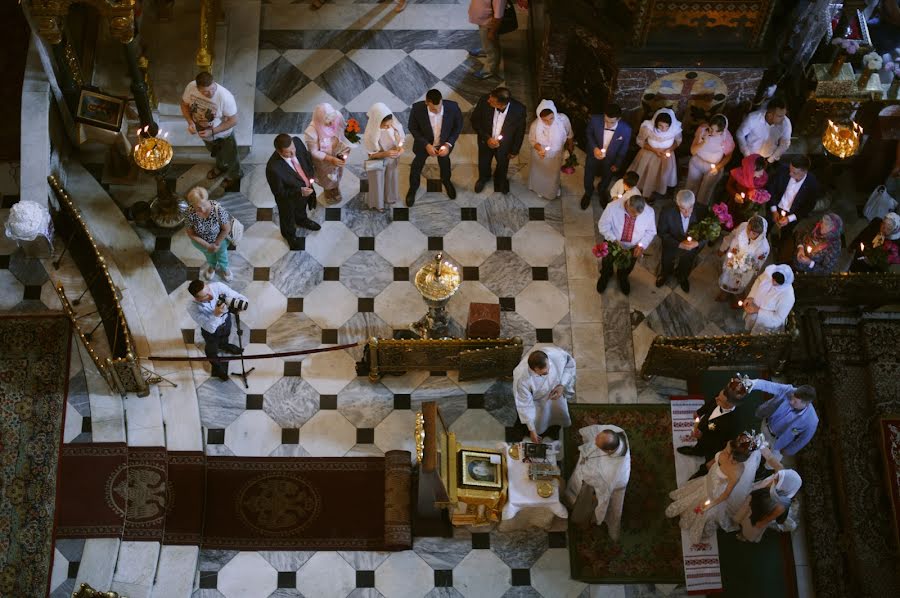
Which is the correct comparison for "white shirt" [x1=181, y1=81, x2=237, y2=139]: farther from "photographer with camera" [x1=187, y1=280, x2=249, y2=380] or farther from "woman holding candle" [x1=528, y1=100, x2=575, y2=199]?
"woman holding candle" [x1=528, y1=100, x2=575, y2=199]

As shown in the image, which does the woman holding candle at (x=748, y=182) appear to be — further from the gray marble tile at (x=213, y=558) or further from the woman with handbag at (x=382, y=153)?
the gray marble tile at (x=213, y=558)

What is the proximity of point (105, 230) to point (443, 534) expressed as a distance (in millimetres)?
4681

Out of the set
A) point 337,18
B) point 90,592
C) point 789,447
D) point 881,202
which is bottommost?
point 90,592

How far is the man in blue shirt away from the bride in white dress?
56cm

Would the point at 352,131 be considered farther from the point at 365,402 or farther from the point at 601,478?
the point at 601,478

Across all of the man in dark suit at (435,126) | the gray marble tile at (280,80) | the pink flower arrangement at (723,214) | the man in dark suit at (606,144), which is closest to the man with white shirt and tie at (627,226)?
the pink flower arrangement at (723,214)

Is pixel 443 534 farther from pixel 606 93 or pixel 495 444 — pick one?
pixel 606 93

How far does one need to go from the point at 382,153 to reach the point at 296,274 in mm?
1523

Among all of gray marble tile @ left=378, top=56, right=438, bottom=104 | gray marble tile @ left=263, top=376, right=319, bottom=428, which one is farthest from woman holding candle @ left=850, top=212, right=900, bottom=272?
gray marble tile @ left=263, top=376, right=319, bottom=428

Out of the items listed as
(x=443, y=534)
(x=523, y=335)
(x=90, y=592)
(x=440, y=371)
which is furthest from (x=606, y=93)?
(x=90, y=592)

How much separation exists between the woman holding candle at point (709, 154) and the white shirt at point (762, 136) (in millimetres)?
157

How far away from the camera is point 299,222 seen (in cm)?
1042

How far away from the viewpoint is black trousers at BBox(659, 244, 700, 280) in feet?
32.2

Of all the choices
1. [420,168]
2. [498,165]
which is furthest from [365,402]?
[498,165]
